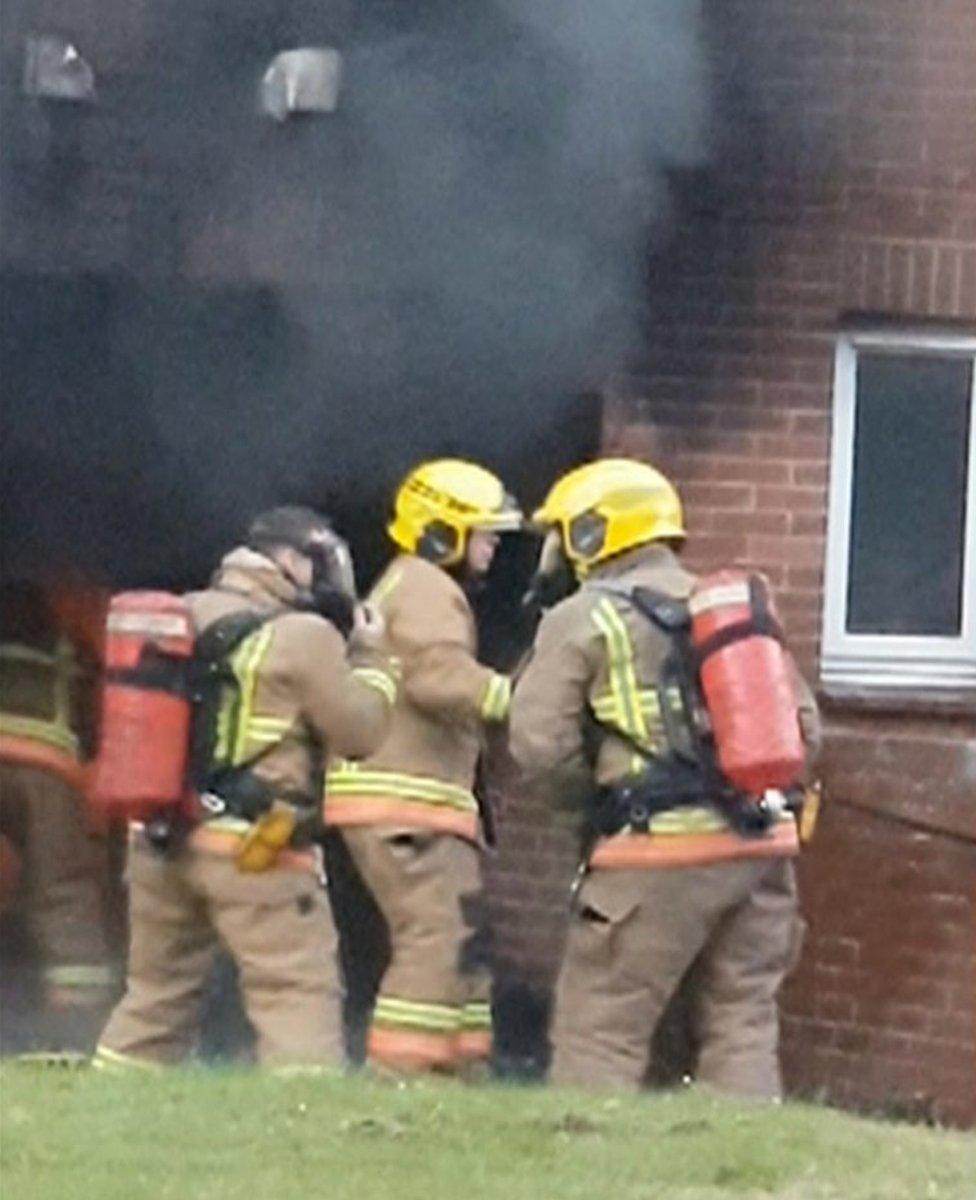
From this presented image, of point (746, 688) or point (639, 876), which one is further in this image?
point (639, 876)

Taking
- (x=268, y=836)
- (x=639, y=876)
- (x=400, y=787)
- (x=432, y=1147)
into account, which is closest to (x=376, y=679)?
(x=268, y=836)

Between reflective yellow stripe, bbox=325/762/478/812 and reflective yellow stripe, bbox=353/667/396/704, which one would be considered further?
reflective yellow stripe, bbox=325/762/478/812

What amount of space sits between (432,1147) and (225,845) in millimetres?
2227

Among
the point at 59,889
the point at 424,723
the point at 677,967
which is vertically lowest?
the point at 59,889

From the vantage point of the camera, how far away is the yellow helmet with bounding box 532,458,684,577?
38.0 feet

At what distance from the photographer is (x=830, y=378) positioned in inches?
511

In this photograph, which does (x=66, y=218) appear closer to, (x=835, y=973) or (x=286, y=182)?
(x=286, y=182)

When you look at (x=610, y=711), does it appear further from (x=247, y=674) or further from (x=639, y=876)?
(x=247, y=674)

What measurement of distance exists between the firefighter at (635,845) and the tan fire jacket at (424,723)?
0.49 meters

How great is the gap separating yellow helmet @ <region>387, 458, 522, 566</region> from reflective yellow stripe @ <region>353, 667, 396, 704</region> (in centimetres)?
66

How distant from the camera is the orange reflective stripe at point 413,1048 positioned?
39.3 ft

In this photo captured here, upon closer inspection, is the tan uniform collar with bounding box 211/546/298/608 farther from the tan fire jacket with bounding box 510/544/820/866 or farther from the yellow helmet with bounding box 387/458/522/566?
the yellow helmet with bounding box 387/458/522/566

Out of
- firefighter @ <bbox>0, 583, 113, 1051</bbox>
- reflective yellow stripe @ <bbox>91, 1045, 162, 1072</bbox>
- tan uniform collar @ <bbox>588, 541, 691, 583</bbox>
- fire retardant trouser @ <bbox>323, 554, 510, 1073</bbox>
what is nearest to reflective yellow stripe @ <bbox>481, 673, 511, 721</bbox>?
fire retardant trouser @ <bbox>323, 554, 510, 1073</bbox>

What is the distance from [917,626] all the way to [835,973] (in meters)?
1.05
